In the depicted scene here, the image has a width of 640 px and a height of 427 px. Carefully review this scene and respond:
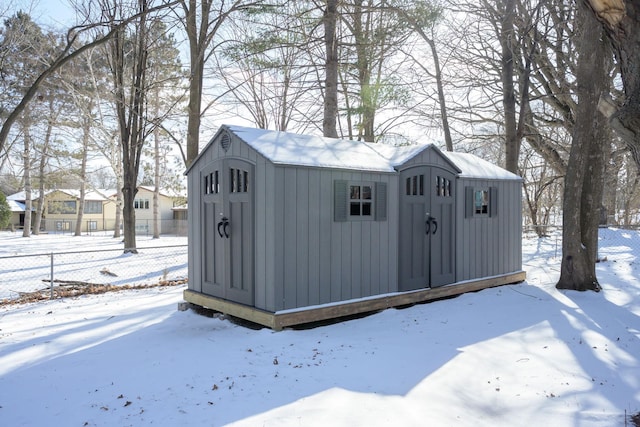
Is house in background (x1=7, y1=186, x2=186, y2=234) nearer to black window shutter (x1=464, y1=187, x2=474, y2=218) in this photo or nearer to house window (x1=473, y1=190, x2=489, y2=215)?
house window (x1=473, y1=190, x2=489, y2=215)

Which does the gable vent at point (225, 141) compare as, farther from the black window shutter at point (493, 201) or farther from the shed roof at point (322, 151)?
the black window shutter at point (493, 201)

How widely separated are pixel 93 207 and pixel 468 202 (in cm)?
4084

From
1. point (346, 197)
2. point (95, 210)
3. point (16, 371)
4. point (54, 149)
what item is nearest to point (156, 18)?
point (346, 197)

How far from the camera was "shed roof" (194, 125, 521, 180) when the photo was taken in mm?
5523

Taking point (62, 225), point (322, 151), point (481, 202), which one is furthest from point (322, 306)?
point (62, 225)

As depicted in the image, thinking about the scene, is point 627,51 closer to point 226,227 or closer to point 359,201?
point 359,201

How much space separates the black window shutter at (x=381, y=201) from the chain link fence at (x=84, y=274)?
4.51 m

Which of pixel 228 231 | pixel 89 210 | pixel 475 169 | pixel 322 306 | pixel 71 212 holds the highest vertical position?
pixel 475 169

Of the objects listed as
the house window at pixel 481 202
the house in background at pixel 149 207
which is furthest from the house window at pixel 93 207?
the house window at pixel 481 202

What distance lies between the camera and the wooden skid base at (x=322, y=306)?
209 inches

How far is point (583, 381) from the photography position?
13.3 feet

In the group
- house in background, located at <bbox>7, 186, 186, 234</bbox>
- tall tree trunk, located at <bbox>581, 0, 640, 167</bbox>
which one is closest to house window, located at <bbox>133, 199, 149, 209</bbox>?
house in background, located at <bbox>7, 186, 186, 234</bbox>

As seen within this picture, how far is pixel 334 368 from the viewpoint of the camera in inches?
167

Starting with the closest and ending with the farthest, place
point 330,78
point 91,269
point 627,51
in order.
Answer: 1. point 627,51
2. point 330,78
3. point 91,269
